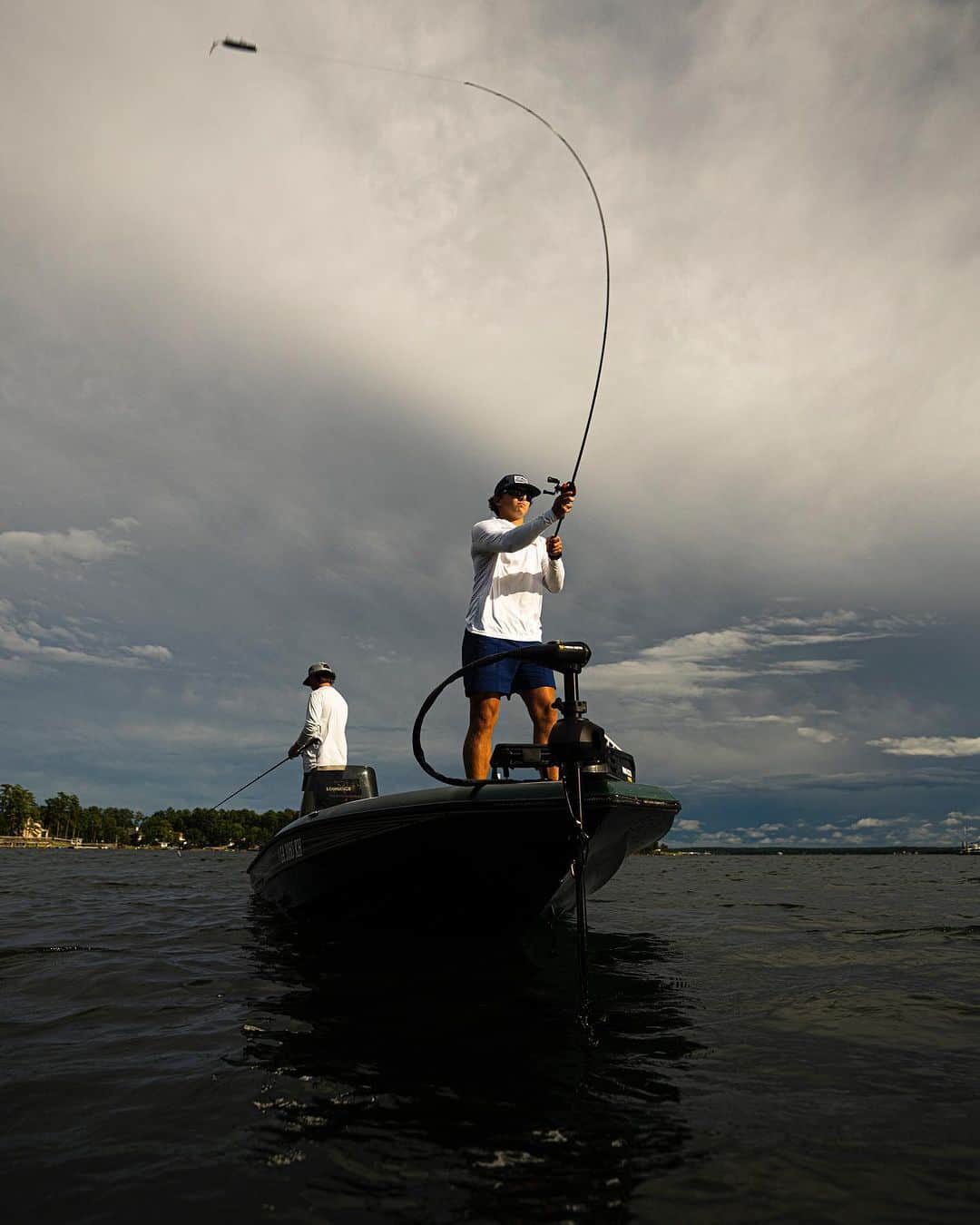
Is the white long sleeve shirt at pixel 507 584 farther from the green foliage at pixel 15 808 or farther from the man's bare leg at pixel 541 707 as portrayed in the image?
the green foliage at pixel 15 808

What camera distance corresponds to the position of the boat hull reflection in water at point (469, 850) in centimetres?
454

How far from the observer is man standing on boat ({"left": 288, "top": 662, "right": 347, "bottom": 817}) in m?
8.12

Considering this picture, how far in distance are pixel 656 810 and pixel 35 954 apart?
15.0 ft

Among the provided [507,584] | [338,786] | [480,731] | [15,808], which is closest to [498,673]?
[480,731]

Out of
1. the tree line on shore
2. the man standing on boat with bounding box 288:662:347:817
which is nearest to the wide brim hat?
the man standing on boat with bounding box 288:662:347:817

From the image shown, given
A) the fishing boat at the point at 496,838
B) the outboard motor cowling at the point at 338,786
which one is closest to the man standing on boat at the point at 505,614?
the fishing boat at the point at 496,838

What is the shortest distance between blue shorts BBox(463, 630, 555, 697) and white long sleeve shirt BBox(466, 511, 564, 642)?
0.22ft

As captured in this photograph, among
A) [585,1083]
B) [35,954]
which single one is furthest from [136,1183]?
[35,954]

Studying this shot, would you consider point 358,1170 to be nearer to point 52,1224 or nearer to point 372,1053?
point 52,1224

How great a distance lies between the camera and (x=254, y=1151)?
2.39 meters

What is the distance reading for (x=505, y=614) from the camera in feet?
19.3

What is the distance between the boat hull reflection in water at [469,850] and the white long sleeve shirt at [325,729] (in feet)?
5.60

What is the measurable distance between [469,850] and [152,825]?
15799 cm

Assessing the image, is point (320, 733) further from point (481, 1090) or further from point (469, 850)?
point (481, 1090)
